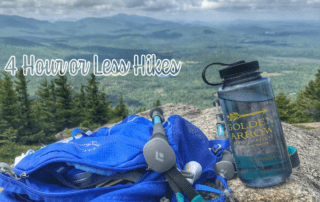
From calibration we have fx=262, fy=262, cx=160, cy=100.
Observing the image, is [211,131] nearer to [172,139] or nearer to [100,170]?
[172,139]

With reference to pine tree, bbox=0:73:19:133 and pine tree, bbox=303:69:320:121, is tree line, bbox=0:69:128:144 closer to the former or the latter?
pine tree, bbox=0:73:19:133

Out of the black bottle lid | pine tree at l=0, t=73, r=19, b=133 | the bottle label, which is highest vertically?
the black bottle lid

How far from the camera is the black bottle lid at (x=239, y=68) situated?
5.54 feet

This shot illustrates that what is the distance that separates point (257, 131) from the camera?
1.82 meters

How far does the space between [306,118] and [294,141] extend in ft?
71.1

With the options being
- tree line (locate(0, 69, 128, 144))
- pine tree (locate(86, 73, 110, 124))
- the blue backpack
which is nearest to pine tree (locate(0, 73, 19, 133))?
tree line (locate(0, 69, 128, 144))

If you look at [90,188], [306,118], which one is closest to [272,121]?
[90,188]

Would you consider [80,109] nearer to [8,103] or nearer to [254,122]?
Answer: [8,103]

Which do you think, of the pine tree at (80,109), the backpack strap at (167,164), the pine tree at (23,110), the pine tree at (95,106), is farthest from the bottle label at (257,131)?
the pine tree at (95,106)

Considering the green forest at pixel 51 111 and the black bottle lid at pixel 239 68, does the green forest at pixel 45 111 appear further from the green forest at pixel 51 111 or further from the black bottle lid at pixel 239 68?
the black bottle lid at pixel 239 68

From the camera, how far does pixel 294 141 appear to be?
3459 millimetres

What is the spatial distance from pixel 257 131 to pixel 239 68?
0.47 m

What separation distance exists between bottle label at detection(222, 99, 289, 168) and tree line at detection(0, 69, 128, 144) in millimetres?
18470

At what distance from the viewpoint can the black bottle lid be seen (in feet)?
5.54
